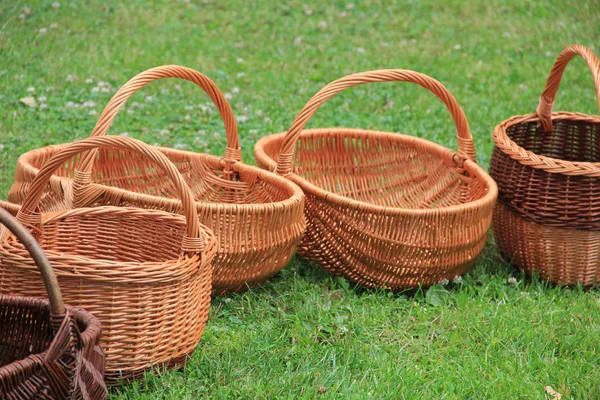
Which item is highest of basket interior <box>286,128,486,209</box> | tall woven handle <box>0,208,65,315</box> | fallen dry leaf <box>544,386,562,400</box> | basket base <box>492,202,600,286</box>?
tall woven handle <box>0,208,65,315</box>

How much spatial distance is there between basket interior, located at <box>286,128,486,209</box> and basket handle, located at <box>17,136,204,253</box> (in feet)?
5.04

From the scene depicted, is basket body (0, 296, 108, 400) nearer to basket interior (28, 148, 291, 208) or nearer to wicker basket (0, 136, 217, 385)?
wicker basket (0, 136, 217, 385)

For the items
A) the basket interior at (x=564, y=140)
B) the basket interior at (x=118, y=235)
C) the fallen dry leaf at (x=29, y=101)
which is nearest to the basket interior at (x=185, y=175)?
the basket interior at (x=118, y=235)

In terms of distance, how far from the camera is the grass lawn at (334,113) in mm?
2490

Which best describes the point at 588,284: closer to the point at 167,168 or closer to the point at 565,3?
the point at 167,168

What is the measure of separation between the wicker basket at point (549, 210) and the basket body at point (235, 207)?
3.13 feet

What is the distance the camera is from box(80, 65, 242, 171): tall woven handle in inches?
104

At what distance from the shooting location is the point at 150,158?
2.21 m

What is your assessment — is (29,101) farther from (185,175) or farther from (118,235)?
(118,235)

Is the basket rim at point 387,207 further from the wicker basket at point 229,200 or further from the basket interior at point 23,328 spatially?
the basket interior at point 23,328

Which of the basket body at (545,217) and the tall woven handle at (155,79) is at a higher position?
the tall woven handle at (155,79)

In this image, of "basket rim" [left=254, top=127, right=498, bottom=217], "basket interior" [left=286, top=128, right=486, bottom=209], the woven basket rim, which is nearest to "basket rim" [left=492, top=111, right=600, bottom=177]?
"basket rim" [left=254, top=127, right=498, bottom=217]

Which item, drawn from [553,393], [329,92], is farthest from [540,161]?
[553,393]

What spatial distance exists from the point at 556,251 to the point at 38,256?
215cm
